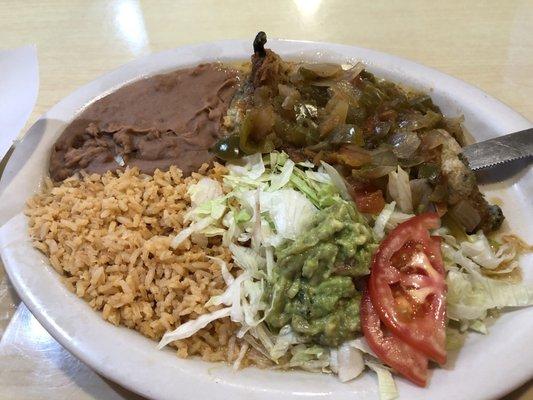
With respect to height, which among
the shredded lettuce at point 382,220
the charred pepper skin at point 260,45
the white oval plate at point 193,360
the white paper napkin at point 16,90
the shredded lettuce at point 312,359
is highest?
the charred pepper skin at point 260,45

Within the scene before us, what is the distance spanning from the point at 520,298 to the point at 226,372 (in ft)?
3.46

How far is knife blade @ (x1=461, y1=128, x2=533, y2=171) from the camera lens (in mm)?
2078

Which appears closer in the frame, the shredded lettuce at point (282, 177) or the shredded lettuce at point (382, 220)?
the shredded lettuce at point (382, 220)

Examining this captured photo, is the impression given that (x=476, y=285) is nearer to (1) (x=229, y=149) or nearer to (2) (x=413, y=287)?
(2) (x=413, y=287)

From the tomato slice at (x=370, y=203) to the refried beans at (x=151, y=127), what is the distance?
2.18 ft

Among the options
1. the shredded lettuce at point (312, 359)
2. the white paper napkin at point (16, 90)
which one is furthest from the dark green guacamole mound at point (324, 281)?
the white paper napkin at point (16, 90)

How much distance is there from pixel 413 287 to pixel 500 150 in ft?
2.78

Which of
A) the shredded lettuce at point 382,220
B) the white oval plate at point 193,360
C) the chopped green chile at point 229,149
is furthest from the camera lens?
the chopped green chile at point 229,149

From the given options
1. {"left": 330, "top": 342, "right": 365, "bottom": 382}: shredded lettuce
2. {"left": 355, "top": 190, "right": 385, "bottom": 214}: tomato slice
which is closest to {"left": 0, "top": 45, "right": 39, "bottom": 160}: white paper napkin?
{"left": 355, "top": 190, "right": 385, "bottom": 214}: tomato slice

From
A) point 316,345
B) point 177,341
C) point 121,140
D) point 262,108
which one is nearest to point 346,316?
point 316,345

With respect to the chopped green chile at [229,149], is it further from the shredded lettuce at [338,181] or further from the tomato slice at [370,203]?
the tomato slice at [370,203]

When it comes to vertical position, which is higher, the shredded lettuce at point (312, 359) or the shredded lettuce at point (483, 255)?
the shredded lettuce at point (483, 255)

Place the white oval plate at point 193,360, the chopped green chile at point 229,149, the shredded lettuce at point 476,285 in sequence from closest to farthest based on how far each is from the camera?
the white oval plate at point 193,360 → the shredded lettuce at point 476,285 → the chopped green chile at point 229,149

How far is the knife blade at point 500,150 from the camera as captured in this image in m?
2.08
